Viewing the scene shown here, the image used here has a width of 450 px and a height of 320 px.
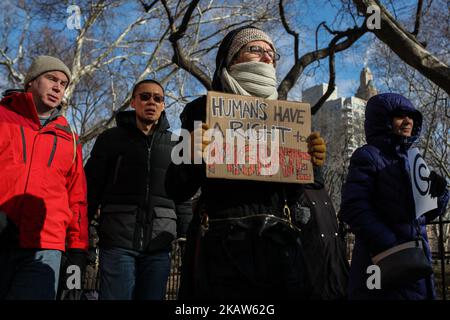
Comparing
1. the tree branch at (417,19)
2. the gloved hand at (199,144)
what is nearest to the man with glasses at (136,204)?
the gloved hand at (199,144)

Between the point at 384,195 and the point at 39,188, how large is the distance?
193 cm

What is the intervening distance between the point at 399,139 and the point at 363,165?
291mm

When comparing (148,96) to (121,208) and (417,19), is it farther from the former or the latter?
(417,19)

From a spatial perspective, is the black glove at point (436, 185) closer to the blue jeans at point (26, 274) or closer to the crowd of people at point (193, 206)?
the crowd of people at point (193, 206)

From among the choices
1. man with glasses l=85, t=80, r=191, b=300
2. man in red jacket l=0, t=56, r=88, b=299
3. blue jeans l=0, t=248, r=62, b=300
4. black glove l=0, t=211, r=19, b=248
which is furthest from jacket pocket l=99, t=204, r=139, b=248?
black glove l=0, t=211, r=19, b=248

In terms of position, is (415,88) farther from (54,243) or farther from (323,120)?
(54,243)

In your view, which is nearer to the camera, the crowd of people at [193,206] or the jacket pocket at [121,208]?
the crowd of people at [193,206]

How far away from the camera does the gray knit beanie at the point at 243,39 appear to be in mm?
2297

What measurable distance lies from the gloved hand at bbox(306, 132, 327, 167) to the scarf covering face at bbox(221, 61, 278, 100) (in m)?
0.29

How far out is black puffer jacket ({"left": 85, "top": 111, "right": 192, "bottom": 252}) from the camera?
326 centimetres

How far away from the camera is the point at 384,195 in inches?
106

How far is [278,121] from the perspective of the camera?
2135 millimetres

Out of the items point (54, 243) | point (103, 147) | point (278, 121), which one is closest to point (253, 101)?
point (278, 121)
